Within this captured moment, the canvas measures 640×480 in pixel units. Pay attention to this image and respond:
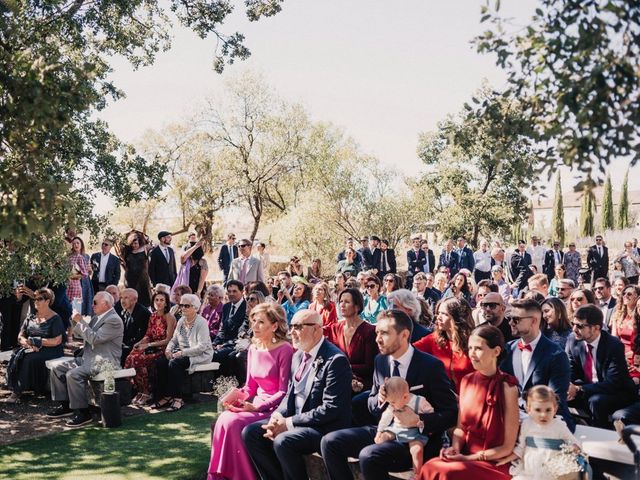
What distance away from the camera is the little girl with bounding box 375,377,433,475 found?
15.6 feet

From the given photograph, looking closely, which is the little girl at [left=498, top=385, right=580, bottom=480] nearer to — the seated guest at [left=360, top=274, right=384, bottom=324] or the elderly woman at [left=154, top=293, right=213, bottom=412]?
the elderly woman at [left=154, top=293, right=213, bottom=412]

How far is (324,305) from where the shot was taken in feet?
30.0

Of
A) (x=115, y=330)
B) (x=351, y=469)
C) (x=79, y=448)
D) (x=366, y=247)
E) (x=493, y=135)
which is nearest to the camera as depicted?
(x=493, y=135)

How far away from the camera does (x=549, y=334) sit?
7137mm

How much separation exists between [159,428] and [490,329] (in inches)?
171

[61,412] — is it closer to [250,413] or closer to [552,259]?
[250,413]

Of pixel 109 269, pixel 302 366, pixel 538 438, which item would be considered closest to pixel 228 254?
pixel 109 269

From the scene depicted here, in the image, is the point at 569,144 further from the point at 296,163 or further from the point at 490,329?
the point at 296,163

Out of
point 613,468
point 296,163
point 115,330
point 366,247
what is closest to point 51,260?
point 115,330

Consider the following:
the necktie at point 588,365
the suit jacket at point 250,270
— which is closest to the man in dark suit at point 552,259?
Answer: the suit jacket at point 250,270

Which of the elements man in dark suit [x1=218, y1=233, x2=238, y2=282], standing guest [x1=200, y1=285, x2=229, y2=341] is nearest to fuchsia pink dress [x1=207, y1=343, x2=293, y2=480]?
standing guest [x1=200, y1=285, x2=229, y2=341]

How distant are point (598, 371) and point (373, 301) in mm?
4061

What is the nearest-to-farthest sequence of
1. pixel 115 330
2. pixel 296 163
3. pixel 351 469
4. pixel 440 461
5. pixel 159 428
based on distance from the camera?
1. pixel 440 461
2. pixel 351 469
3. pixel 159 428
4. pixel 115 330
5. pixel 296 163

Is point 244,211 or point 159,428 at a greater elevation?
point 244,211
